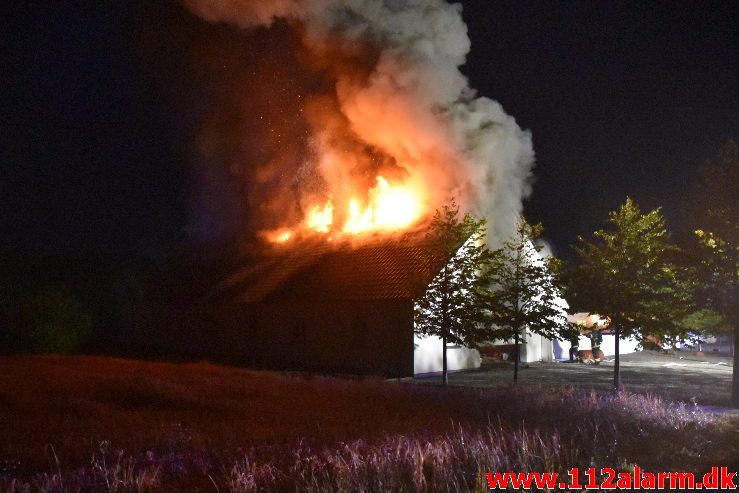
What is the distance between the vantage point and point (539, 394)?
1338 centimetres

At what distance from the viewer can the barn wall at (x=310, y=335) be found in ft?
78.0

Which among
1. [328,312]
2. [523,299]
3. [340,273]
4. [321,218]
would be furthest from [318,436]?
[321,218]

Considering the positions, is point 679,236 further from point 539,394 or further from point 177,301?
point 177,301

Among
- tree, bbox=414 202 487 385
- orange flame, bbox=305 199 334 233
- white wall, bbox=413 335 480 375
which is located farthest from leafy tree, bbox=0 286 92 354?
tree, bbox=414 202 487 385

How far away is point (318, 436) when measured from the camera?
388 inches

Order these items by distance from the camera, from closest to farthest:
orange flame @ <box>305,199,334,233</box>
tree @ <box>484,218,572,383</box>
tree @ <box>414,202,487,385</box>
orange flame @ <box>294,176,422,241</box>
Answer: tree @ <box>414,202,487,385</box> → tree @ <box>484,218,572,383</box> → orange flame @ <box>294,176,422,241</box> → orange flame @ <box>305,199,334,233</box>

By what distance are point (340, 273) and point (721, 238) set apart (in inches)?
605

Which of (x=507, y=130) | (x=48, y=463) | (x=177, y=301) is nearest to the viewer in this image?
(x=48, y=463)

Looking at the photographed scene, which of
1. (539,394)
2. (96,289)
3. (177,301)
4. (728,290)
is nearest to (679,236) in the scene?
(728,290)

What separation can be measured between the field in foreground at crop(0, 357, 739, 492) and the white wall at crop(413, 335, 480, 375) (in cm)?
674

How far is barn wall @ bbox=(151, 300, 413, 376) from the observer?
78.0ft

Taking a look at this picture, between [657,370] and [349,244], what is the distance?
13947 millimetres

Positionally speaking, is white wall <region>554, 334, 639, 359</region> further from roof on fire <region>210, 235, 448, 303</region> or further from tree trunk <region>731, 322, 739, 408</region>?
tree trunk <region>731, 322, 739, 408</region>

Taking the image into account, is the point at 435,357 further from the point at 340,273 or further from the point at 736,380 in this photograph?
the point at 736,380
